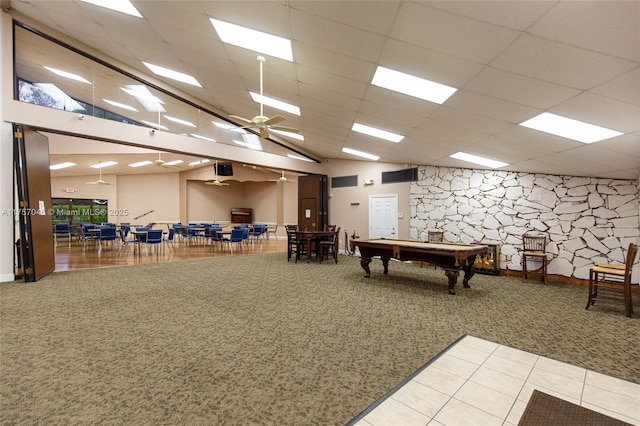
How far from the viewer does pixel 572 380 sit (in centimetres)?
214

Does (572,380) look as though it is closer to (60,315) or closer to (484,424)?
(484,424)

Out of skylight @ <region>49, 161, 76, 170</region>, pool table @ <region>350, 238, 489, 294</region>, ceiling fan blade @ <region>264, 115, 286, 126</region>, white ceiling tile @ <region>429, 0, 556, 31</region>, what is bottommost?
pool table @ <region>350, 238, 489, 294</region>

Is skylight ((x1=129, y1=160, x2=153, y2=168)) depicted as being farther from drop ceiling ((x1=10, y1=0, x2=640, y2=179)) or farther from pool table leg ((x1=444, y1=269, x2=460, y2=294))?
pool table leg ((x1=444, y1=269, x2=460, y2=294))

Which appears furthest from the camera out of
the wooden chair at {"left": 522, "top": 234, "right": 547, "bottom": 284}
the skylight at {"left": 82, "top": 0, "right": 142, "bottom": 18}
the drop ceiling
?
the wooden chair at {"left": 522, "top": 234, "right": 547, "bottom": 284}

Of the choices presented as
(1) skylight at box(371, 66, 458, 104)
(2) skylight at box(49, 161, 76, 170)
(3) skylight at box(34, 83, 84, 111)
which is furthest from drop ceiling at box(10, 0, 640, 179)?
(2) skylight at box(49, 161, 76, 170)

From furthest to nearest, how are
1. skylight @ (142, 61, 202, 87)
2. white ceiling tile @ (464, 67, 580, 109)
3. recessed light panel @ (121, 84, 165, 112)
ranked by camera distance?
recessed light panel @ (121, 84, 165, 112) → skylight @ (142, 61, 202, 87) → white ceiling tile @ (464, 67, 580, 109)

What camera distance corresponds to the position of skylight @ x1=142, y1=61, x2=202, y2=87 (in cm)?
582

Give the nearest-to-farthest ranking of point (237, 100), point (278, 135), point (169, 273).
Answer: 1. point (169, 273)
2. point (237, 100)
3. point (278, 135)

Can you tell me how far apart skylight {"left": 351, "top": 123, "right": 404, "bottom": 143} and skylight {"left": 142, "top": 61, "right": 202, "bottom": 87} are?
3.70m

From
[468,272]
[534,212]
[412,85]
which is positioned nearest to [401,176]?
[534,212]

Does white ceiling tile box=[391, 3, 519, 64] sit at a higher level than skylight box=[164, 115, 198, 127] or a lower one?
lower

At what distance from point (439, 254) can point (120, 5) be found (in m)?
5.88

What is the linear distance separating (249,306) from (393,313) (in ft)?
6.32

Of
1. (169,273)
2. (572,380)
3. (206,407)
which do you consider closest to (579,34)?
(572,380)
